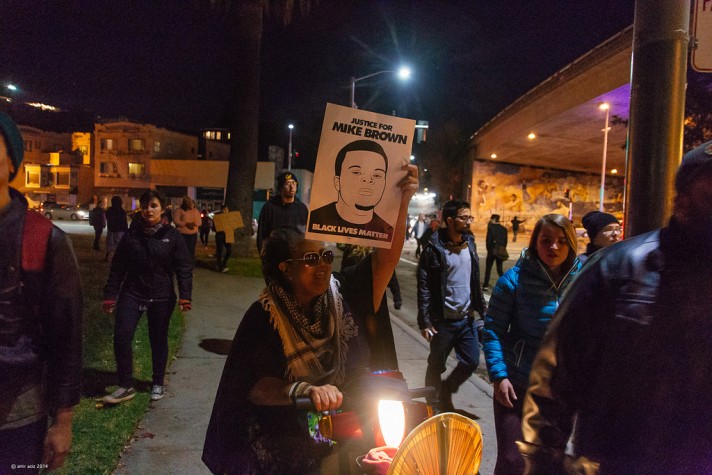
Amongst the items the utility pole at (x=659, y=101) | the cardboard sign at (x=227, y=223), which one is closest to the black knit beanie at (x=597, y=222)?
the utility pole at (x=659, y=101)

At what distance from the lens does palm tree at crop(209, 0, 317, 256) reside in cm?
1820

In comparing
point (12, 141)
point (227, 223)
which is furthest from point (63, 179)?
point (12, 141)

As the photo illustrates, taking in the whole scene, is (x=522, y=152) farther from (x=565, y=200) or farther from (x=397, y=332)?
(x=397, y=332)

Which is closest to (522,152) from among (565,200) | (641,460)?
(565,200)

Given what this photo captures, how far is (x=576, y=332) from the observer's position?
173cm

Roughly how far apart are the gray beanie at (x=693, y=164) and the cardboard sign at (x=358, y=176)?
129cm

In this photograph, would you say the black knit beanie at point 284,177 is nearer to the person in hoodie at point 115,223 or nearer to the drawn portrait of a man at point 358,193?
the drawn portrait of a man at point 358,193

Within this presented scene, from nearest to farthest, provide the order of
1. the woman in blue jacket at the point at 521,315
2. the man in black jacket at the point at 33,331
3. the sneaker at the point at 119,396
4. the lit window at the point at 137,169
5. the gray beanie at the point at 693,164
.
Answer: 1. the gray beanie at the point at 693,164
2. the man in black jacket at the point at 33,331
3. the woman in blue jacket at the point at 521,315
4. the sneaker at the point at 119,396
5. the lit window at the point at 137,169

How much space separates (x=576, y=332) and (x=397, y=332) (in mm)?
7014

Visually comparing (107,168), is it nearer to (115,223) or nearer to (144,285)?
(115,223)

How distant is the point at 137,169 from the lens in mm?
61312

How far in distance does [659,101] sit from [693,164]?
6.79ft

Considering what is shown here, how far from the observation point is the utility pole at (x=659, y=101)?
3385 millimetres

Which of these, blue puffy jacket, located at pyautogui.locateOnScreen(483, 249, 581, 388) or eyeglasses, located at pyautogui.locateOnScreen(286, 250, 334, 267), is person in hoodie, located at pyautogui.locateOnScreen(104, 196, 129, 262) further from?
eyeglasses, located at pyautogui.locateOnScreen(286, 250, 334, 267)
